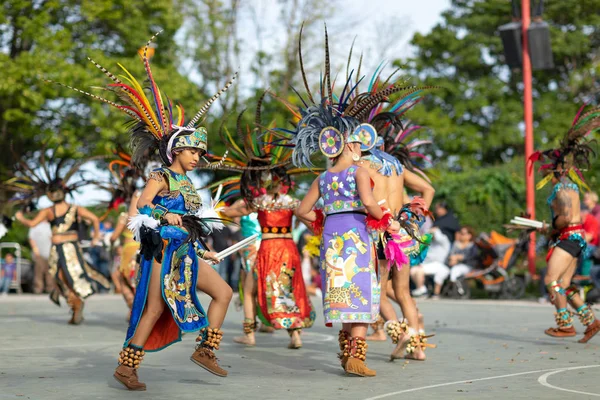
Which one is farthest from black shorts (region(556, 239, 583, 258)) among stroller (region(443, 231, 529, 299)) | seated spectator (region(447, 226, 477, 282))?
seated spectator (region(447, 226, 477, 282))

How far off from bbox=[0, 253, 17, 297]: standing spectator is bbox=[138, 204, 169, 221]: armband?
1589 centimetres

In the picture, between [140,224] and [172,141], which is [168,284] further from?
[172,141]

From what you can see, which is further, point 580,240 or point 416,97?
point 580,240

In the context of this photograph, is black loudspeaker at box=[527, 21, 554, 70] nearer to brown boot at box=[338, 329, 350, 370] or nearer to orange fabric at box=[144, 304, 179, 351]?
brown boot at box=[338, 329, 350, 370]

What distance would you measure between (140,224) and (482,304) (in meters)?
11.6

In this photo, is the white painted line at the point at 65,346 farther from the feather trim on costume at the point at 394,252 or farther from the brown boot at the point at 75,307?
the feather trim on costume at the point at 394,252

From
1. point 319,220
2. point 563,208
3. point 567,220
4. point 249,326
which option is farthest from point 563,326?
point 319,220

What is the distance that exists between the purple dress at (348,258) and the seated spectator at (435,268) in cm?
1176

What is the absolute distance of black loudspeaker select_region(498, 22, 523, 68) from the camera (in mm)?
19281

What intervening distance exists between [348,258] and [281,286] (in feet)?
8.86

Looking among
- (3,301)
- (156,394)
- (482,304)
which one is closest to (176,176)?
(156,394)

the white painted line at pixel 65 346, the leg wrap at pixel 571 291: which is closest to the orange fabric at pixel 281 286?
the white painted line at pixel 65 346

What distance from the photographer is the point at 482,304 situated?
1811 centimetres

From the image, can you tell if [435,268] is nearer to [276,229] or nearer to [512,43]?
[512,43]
